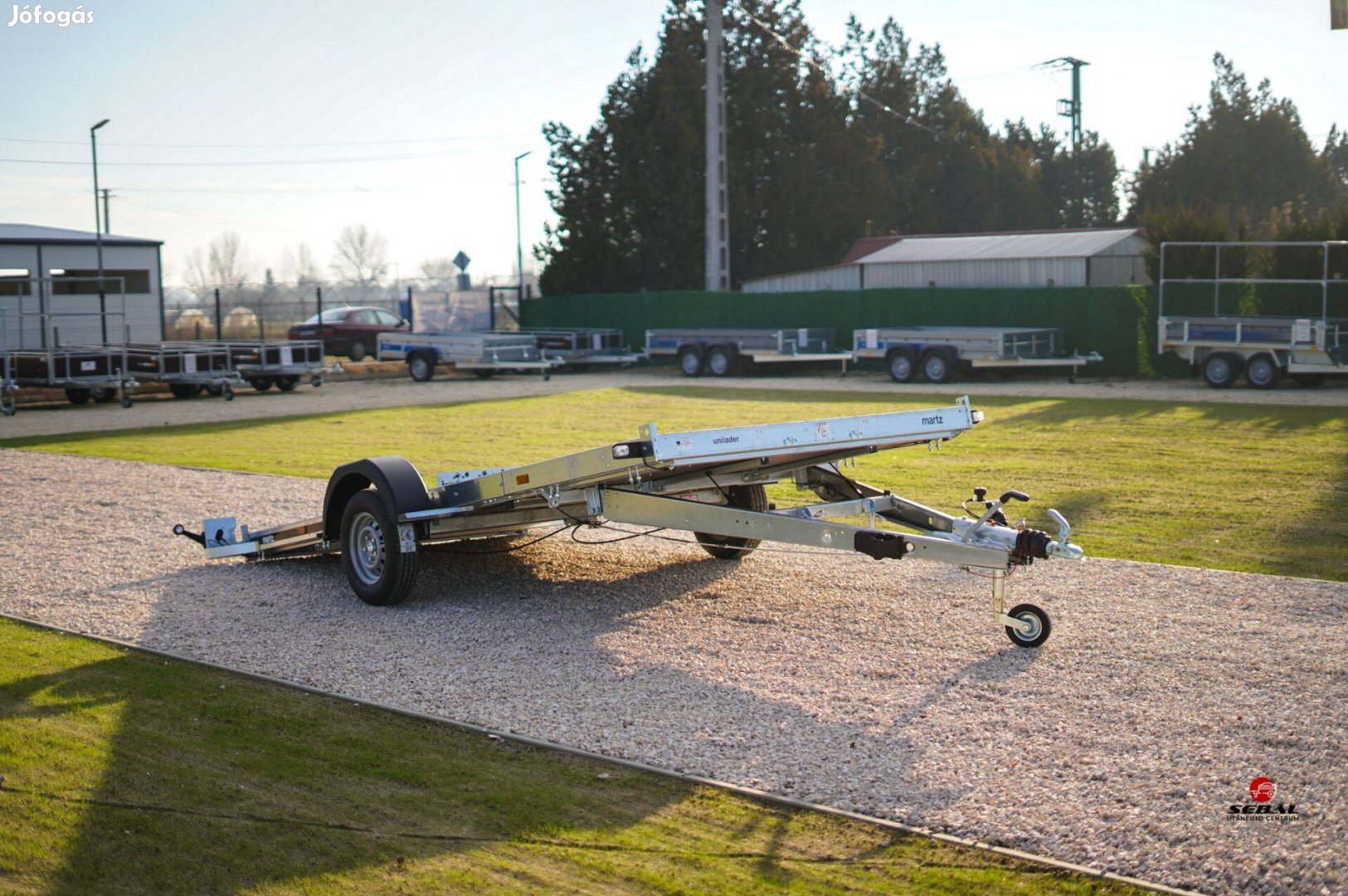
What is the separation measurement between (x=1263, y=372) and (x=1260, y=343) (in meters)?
0.59

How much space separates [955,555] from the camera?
6.90 m

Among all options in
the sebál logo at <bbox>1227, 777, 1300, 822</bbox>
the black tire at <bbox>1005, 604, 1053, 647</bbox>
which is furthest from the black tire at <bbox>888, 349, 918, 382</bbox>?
the sebál logo at <bbox>1227, 777, 1300, 822</bbox>

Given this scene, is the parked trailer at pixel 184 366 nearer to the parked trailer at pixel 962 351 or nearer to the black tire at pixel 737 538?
the parked trailer at pixel 962 351

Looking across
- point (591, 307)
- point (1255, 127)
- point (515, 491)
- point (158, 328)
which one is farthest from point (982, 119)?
point (515, 491)

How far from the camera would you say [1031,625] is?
7.32 m

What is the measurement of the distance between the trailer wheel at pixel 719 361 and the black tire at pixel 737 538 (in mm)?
24758

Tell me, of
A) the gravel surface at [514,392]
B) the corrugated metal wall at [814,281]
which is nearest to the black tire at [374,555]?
the gravel surface at [514,392]

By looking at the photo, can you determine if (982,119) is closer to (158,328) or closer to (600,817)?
(158,328)

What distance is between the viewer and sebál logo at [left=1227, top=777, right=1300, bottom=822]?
4.93m

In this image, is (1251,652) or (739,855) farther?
(1251,652)

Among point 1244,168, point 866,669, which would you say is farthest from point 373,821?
point 1244,168

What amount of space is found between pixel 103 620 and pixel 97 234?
1124 inches

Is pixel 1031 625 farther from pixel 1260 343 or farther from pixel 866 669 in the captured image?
pixel 1260 343

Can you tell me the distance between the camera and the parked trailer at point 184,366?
2853 centimetres
